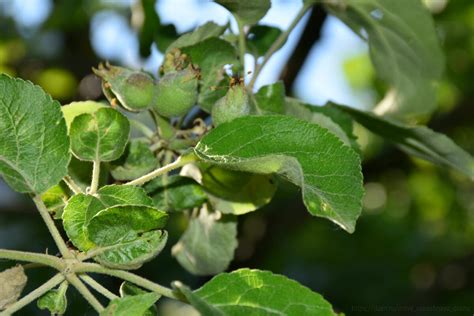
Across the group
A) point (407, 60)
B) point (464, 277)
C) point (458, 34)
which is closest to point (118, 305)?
point (407, 60)

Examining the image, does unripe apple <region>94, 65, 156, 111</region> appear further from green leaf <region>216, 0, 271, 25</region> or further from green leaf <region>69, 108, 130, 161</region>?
green leaf <region>216, 0, 271, 25</region>

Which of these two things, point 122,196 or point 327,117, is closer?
point 122,196

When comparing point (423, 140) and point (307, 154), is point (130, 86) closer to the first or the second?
point (307, 154)

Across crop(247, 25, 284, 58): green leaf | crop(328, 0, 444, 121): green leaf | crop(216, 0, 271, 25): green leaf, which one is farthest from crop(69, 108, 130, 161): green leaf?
crop(328, 0, 444, 121): green leaf

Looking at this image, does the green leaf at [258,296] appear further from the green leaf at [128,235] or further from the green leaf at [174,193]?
the green leaf at [174,193]

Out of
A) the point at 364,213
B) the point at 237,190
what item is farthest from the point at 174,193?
the point at 364,213

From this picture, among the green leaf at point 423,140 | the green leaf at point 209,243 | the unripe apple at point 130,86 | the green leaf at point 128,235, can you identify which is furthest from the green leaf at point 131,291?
the green leaf at point 423,140

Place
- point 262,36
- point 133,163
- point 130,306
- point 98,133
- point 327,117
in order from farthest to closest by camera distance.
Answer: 1. point 262,36
2. point 327,117
3. point 133,163
4. point 98,133
5. point 130,306
